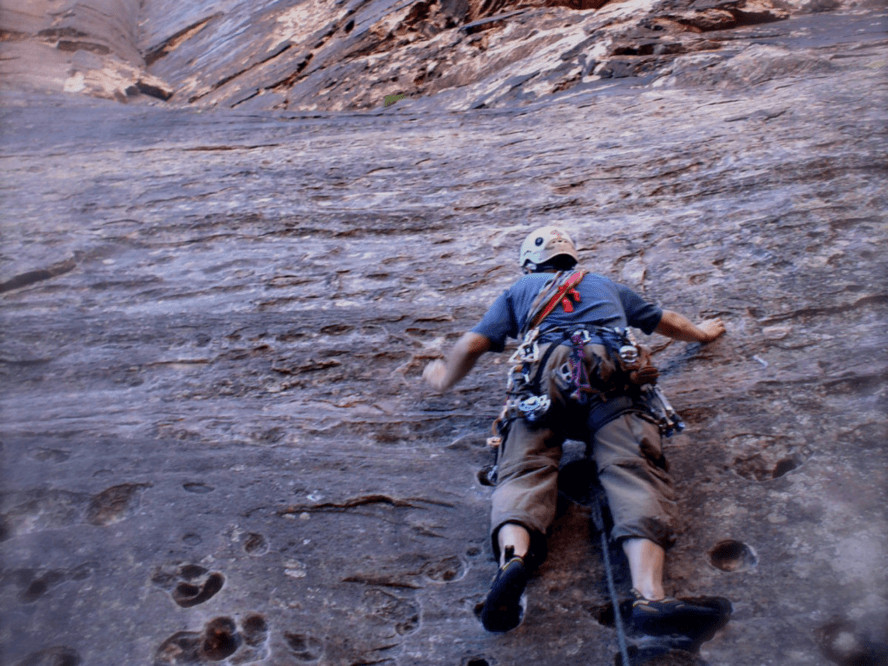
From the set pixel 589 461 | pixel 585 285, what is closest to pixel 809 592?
pixel 589 461

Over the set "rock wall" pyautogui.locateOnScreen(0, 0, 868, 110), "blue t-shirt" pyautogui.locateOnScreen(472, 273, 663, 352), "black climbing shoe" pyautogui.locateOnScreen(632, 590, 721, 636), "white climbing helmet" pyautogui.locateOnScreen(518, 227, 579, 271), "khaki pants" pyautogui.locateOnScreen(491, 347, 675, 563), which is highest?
"rock wall" pyautogui.locateOnScreen(0, 0, 868, 110)

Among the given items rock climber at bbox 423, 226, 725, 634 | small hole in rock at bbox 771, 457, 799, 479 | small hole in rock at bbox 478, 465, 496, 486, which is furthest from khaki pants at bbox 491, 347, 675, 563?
small hole in rock at bbox 771, 457, 799, 479

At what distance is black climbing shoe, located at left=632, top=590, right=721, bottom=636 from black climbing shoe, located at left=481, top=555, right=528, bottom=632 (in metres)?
0.44

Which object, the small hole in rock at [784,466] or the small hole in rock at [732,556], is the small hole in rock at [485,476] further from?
the small hole in rock at [784,466]

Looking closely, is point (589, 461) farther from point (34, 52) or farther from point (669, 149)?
point (34, 52)

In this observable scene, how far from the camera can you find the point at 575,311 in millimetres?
3855

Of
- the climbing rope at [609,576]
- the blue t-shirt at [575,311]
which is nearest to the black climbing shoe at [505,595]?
the climbing rope at [609,576]

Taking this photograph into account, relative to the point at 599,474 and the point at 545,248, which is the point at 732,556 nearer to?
the point at 599,474

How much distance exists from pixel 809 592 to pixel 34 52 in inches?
582

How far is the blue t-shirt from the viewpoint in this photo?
382 centimetres

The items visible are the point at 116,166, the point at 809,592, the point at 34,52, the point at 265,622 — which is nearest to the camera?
the point at 809,592

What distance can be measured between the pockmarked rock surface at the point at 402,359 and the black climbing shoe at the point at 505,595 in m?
0.19

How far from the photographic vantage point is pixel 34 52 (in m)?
13.4

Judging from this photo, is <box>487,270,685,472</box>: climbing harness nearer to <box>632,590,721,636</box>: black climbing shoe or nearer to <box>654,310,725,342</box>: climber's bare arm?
<box>654,310,725,342</box>: climber's bare arm
